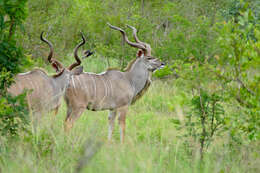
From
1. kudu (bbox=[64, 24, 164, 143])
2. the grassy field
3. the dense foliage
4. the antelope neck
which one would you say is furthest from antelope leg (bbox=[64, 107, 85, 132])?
the dense foliage

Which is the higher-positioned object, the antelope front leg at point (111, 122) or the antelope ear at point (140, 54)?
the antelope ear at point (140, 54)

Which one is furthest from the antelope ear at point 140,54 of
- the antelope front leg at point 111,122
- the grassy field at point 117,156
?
the grassy field at point 117,156

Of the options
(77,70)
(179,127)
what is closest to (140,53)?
(77,70)

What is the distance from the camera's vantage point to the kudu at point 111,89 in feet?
15.5

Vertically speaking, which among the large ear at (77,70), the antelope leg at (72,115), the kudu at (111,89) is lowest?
the antelope leg at (72,115)

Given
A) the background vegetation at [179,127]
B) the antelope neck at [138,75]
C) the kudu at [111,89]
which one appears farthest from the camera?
the antelope neck at [138,75]

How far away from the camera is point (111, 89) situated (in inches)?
200

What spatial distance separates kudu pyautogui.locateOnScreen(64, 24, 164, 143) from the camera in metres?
4.72

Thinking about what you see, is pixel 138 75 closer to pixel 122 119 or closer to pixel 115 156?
pixel 122 119

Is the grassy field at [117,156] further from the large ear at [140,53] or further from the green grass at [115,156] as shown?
the large ear at [140,53]

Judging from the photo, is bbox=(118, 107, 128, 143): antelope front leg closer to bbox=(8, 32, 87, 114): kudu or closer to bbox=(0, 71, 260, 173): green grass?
bbox=(0, 71, 260, 173): green grass

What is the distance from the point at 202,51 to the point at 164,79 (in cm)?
160

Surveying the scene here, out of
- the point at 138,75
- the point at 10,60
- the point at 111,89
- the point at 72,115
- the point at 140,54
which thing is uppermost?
the point at 140,54

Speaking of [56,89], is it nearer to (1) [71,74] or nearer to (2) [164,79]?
(1) [71,74]
